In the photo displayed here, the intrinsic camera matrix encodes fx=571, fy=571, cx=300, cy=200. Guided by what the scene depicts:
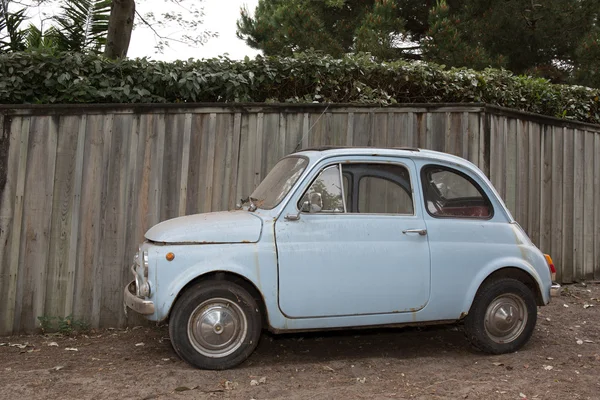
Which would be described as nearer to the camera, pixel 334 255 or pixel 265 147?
pixel 334 255

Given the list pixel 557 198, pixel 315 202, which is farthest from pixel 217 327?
pixel 557 198

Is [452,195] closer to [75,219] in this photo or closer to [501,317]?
[501,317]

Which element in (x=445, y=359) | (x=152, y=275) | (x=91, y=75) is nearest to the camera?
(x=152, y=275)

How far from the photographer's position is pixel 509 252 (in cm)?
525

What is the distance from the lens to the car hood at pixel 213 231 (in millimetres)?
4727

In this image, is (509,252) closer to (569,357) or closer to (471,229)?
(471,229)

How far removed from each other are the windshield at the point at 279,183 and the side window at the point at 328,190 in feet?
0.56

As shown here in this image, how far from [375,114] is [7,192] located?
435 centimetres

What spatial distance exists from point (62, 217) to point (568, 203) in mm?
6849

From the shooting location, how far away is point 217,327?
470 cm

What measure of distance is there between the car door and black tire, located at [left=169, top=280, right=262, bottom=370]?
0.35 metres

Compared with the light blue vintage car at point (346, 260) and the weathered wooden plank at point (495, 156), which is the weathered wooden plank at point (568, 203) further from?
the light blue vintage car at point (346, 260)

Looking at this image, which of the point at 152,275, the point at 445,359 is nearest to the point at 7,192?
the point at 152,275

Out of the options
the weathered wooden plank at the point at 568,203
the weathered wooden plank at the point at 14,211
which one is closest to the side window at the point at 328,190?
the weathered wooden plank at the point at 14,211
